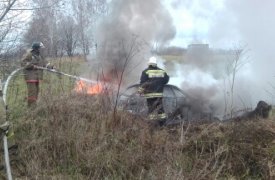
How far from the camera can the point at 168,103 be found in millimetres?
10531

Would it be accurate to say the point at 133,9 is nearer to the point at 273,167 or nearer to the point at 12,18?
the point at 12,18

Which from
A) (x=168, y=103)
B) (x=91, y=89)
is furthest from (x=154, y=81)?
(x=91, y=89)

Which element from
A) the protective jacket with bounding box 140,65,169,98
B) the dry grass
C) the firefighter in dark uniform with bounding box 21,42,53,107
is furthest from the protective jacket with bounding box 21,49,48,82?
the dry grass

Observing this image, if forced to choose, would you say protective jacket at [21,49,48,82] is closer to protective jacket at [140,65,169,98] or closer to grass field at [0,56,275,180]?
protective jacket at [140,65,169,98]

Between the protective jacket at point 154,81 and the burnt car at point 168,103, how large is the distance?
0.30 m

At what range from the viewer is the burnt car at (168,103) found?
24.5ft

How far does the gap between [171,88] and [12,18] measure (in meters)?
5.16

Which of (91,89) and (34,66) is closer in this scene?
(91,89)

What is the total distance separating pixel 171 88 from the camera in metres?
11.0

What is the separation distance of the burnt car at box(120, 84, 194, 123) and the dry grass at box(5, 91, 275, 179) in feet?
1.63

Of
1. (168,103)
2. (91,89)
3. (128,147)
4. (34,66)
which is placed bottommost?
(128,147)

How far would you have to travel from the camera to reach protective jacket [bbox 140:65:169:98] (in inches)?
382

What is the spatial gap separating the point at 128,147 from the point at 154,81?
12.1ft

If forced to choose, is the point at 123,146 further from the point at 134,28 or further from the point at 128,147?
the point at 134,28
